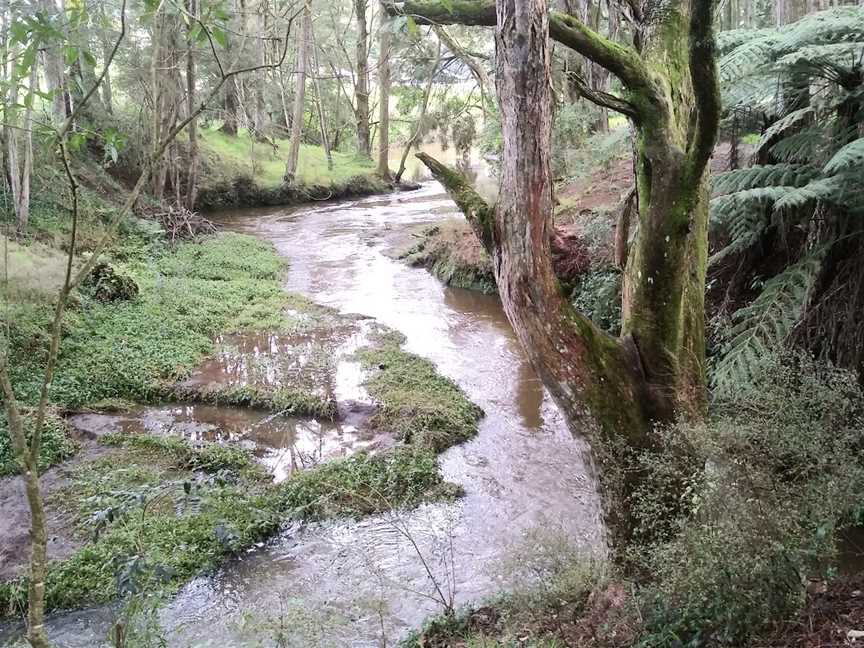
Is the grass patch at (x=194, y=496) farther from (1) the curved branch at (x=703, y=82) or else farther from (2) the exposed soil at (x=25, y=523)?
(1) the curved branch at (x=703, y=82)

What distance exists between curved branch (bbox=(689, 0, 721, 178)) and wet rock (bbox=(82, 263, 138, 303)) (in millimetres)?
9253

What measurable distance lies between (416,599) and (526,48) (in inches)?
151

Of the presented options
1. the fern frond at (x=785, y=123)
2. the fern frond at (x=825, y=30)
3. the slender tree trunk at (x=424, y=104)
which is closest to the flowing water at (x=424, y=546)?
the fern frond at (x=785, y=123)

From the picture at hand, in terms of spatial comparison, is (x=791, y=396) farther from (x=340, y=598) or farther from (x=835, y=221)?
(x=340, y=598)

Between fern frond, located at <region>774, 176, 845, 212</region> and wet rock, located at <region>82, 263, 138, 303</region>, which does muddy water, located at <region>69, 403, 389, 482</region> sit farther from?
fern frond, located at <region>774, 176, 845, 212</region>

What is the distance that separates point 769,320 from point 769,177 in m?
1.37

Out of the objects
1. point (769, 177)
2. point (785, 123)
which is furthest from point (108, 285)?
point (785, 123)

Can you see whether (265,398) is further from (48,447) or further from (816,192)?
(816,192)

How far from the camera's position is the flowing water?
477 centimetres

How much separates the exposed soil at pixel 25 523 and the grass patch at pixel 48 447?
86mm

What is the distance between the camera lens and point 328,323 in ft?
37.1

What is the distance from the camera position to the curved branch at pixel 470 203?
14.3ft

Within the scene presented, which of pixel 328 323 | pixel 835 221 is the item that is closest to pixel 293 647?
pixel 835 221

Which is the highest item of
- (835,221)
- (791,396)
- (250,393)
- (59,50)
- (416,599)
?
(59,50)
